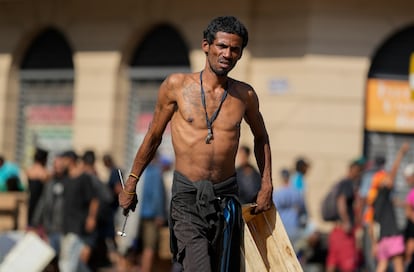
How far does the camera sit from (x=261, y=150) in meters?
8.55

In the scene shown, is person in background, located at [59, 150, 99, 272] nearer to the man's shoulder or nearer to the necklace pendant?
the man's shoulder

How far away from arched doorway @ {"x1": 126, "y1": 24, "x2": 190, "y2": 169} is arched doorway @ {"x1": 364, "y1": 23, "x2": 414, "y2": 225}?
11.4 ft

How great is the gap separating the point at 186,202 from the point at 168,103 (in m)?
0.69

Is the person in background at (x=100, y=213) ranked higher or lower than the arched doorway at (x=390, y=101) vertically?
lower

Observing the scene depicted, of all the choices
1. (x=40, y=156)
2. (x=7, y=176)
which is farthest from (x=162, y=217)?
(x=7, y=176)

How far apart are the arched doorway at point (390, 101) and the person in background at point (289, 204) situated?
15.1ft

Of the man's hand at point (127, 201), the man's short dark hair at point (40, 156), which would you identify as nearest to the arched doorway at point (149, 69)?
the man's short dark hair at point (40, 156)

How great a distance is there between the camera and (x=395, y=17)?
20422 mm

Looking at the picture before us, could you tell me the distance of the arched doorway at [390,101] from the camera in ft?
66.8

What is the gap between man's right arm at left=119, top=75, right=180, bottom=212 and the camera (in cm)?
823

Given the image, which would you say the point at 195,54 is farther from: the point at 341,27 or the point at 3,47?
the point at 3,47

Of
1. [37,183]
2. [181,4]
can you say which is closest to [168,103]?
[37,183]

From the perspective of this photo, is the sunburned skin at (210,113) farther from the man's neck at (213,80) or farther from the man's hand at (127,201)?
the man's hand at (127,201)

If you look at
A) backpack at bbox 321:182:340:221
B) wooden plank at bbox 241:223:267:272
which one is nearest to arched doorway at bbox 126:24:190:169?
backpack at bbox 321:182:340:221
